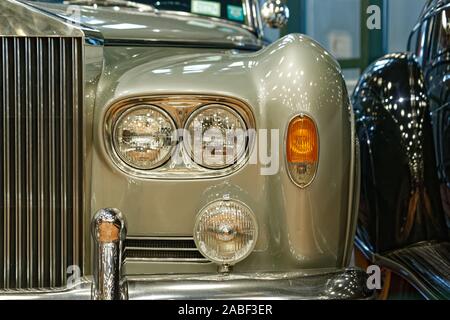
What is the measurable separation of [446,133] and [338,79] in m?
0.73

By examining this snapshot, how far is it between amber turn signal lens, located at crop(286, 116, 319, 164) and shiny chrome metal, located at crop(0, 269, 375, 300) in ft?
1.00

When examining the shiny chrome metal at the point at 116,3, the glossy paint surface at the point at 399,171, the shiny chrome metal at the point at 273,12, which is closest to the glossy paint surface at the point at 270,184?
the glossy paint surface at the point at 399,171

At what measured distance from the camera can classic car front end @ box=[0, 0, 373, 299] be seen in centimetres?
209

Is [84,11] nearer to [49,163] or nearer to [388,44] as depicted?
[49,163]

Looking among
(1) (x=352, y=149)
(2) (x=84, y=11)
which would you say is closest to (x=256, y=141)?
(1) (x=352, y=149)

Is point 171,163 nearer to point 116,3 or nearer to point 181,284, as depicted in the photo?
point 181,284

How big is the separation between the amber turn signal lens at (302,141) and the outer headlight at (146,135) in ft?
1.02

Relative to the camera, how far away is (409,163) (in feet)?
9.47

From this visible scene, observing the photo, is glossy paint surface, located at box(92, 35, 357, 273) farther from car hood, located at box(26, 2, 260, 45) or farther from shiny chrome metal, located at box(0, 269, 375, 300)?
car hood, located at box(26, 2, 260, 45)

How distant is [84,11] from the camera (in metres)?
2.99

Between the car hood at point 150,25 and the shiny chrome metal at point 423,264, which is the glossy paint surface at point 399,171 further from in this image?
the car hood at point 150,25

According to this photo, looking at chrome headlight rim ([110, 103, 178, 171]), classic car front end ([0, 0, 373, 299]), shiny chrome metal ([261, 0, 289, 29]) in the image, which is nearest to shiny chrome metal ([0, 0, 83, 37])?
classic car front end ([0, 0, 373, 299])
